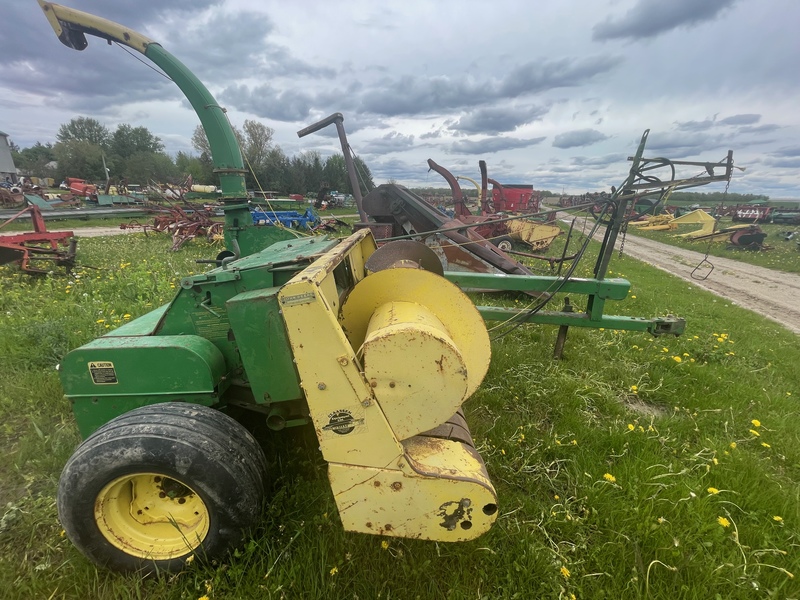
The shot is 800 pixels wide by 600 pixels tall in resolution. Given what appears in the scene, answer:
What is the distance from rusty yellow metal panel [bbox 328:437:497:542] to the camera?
1.86 m

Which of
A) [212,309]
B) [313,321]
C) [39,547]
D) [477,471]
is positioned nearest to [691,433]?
[477,471]

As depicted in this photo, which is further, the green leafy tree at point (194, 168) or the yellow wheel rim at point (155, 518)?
the green leafy tree at point (194, 168)

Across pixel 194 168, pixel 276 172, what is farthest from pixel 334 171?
pixel 194 168

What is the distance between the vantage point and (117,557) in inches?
81.8

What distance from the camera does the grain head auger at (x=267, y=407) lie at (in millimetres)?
1852

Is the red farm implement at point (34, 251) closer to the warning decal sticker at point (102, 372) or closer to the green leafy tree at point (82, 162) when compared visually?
the warning decal sticker at point (102, 372)

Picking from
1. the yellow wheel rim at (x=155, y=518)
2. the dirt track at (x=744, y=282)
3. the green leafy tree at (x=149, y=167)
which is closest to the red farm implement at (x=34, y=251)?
the yellow wheel rim at (x=155, y=518)

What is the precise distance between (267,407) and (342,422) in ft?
2.87

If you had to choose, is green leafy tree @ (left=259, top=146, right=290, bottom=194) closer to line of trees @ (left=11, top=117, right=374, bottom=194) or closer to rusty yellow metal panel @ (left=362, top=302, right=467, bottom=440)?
line of trees @ (left=11, top=117, right=374, bottom=194)

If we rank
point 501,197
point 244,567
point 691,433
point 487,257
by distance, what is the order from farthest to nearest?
1. point 501,197
2. point 487,257
3. point 691,433
4. point 244,567

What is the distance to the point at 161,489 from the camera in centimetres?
218

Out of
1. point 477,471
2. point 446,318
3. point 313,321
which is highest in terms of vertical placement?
point 313,321

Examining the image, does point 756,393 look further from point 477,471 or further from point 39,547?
point 39,547

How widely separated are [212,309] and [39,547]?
164cm
